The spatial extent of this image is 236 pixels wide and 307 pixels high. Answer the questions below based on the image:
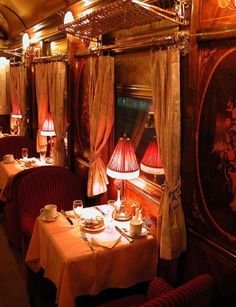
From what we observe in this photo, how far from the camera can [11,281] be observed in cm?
383

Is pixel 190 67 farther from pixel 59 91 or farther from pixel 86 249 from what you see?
pixel 59 91

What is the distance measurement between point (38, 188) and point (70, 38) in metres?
2.17

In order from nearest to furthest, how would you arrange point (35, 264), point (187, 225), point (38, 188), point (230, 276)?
point (230, 276), point (187, 225), point (35, 264), point (38, 188)

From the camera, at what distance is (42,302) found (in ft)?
Answer: 11.4

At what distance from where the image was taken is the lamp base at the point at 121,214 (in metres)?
3.30

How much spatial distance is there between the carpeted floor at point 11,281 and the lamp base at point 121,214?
4.22ft

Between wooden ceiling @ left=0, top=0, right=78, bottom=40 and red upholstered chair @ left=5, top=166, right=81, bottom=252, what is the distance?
2.40 meters

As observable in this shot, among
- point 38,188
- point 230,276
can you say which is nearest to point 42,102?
point 38,188

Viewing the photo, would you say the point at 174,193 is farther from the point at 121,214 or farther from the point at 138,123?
the point at 138,123

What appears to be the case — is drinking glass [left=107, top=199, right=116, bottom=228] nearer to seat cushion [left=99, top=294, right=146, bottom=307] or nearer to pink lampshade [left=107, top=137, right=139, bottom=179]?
pink lampshade [left=107, top=137, right=139, bottom=179]

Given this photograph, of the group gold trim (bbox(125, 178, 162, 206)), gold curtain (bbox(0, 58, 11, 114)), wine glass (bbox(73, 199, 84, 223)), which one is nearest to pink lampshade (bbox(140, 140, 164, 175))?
gold trim (bbox(125, 178, 162, 206))

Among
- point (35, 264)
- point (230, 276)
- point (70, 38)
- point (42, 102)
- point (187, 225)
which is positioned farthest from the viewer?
point (42, 102)

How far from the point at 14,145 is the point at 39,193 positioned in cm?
221

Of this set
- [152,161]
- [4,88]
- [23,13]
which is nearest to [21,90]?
[23,13]
